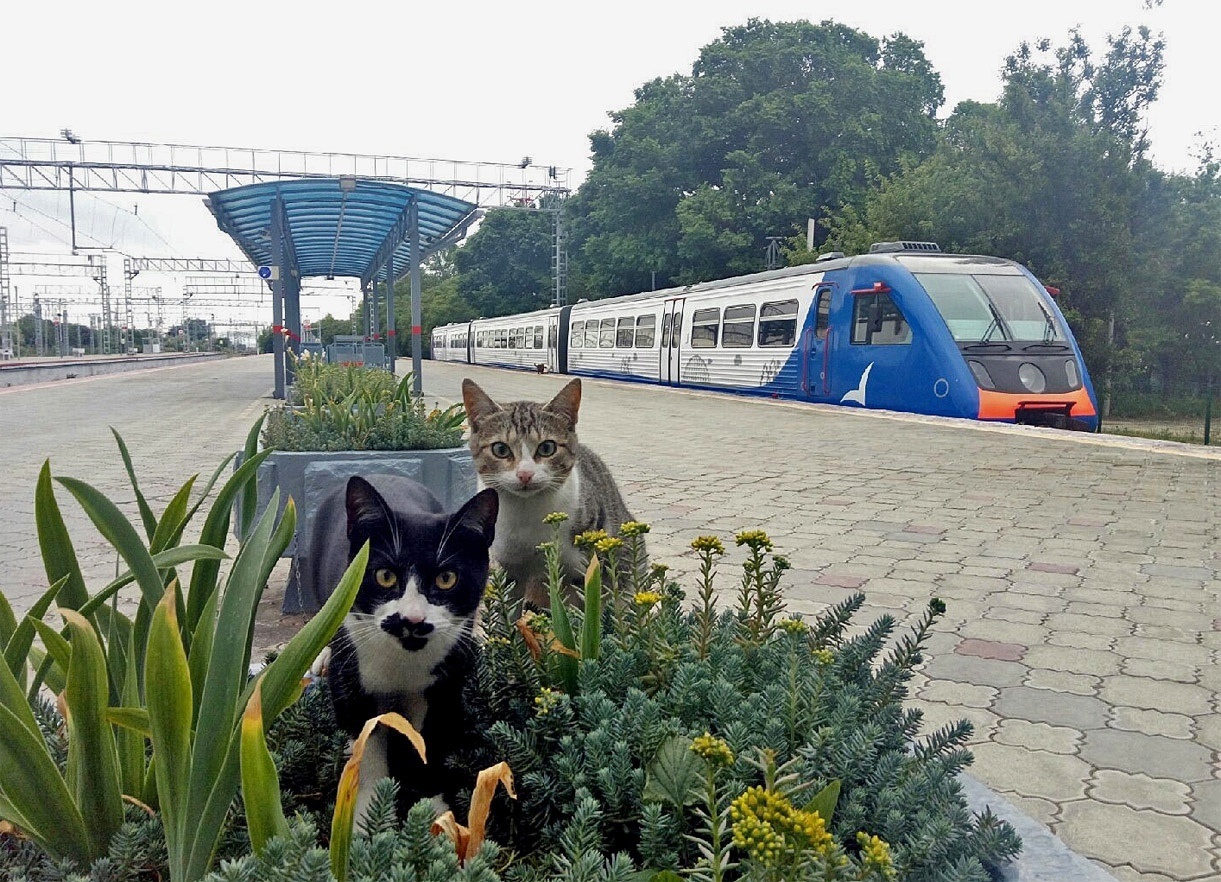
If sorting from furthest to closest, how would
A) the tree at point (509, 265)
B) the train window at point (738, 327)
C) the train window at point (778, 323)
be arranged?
1. the tree at point (509, 265)
2. the train window at point (738, 327)
3. the train window at point (778, 323)

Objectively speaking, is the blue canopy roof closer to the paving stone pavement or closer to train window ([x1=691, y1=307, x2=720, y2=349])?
the paving stone pavement

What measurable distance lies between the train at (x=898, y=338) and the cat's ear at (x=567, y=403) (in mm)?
10125

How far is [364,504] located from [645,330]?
20219 mm

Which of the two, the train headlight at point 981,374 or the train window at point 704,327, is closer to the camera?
the train headlight at point 981,374

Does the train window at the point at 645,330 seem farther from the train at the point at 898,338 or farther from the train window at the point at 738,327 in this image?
the train window at the point at 738,327

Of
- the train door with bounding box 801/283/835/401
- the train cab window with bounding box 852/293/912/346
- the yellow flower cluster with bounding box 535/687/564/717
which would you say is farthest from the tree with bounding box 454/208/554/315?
the yellow flower cluster with bounding box 535/687/564/717

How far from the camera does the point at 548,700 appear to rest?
143 cm

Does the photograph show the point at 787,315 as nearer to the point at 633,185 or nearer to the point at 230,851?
the point at 230,851

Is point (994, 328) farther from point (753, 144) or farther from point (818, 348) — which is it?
point (753, 144)

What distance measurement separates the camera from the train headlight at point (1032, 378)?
1185 cm

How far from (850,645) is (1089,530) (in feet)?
16.4

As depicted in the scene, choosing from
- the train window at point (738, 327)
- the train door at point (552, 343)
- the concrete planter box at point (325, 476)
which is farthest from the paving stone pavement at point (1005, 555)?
the train door at point (552, 343)

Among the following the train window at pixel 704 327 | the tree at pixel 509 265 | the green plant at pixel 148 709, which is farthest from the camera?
the tree at pixel 509 265

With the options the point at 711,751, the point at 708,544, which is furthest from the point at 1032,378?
the point at 711,751
